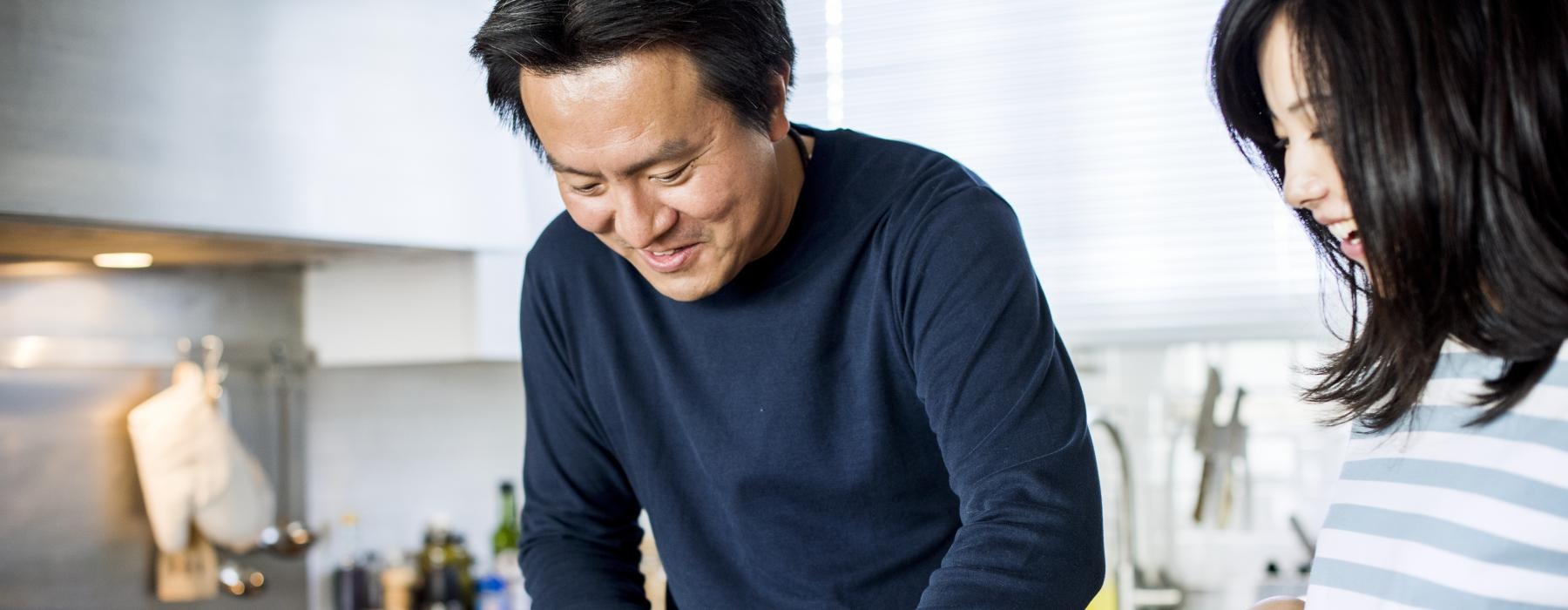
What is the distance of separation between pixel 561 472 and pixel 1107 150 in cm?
161

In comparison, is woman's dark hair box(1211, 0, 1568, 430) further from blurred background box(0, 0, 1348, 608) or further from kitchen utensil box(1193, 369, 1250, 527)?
kitchen utensil box(1193, 369, 1250, 527)

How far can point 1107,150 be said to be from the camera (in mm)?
2568

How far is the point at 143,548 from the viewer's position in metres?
2.33

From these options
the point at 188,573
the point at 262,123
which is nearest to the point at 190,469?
the point at 188,573

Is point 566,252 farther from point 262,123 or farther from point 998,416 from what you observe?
point 262,123


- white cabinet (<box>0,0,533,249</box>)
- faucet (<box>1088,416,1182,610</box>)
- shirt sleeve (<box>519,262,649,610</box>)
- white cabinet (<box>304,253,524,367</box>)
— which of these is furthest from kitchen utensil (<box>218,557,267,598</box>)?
faucet (<box>1088,416,1182,610</box>)

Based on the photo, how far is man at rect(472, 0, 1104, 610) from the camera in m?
0.94

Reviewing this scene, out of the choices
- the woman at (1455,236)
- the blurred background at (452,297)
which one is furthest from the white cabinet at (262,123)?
the woman at (1455,236)

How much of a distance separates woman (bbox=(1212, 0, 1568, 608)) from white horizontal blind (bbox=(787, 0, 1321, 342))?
1.71m

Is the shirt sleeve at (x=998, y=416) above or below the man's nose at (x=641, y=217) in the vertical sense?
below

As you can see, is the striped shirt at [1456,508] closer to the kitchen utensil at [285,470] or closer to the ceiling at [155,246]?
the ceiling at [155,246]

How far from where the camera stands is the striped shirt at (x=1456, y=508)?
0.72 meters

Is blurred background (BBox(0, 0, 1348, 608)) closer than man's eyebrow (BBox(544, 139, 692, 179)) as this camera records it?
No

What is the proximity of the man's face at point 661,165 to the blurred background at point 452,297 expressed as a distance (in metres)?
1.05
